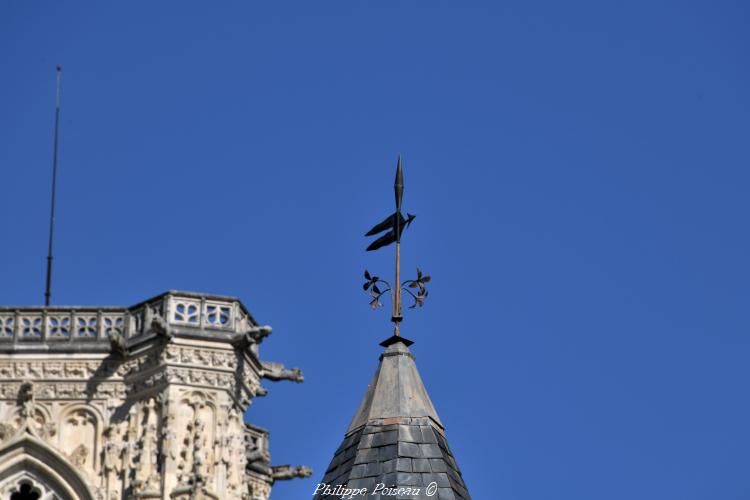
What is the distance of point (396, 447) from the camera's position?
58.2 feet

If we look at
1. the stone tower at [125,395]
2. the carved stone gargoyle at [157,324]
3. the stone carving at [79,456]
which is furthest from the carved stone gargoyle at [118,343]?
the stone carving at [79,456]

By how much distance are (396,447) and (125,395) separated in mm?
25844

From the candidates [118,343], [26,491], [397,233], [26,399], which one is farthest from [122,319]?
[397,233]

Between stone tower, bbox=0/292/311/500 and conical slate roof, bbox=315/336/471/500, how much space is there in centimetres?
2283

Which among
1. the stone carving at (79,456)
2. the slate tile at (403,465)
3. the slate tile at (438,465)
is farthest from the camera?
the stone carving at (79,456)

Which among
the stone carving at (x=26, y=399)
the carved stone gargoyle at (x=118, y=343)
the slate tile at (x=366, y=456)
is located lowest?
the slate tile at (x=366, y=456)

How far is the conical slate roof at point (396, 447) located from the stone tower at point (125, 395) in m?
22.8

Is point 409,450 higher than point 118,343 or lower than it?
lower

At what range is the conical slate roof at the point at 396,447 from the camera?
1739 centimetres

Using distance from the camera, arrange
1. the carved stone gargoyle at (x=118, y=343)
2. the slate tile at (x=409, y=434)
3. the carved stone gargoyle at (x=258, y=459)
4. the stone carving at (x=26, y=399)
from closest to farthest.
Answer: the slate tile at (x=409, y=434), the stone carving at (x=26, y=399), the carved stone gargoyle at (x=118, y=343), the carved stone gargoyle at (x=258, y=459)

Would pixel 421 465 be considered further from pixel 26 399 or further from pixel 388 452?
pixel 26 399

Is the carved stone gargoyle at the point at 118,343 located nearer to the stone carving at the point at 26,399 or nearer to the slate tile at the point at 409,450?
the stone carving at the point at 26,399

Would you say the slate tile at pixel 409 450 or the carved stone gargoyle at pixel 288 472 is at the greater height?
the carved stone gargoyle at pixel 288 472

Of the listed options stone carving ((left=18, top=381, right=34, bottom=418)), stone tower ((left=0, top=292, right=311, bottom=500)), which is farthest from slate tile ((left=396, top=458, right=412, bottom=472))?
stone carving ((left=18, top=381, right=34, bottom=418))
